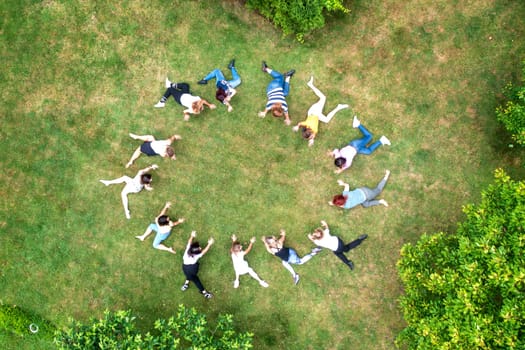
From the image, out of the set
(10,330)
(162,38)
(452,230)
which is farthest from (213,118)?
(10,330)

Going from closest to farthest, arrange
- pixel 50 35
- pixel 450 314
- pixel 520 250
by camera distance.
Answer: pixel 520 250
pixel 450 314
pixel 50 35

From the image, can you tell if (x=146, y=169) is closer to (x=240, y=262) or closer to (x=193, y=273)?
(x=193, y=273)

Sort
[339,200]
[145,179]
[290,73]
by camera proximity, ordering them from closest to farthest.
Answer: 1. [339,200]
2. [145,179]
3. [290,73]

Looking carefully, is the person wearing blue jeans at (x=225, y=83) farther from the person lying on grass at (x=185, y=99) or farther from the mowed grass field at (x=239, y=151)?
the person lying on grass at (x=185, y=99)

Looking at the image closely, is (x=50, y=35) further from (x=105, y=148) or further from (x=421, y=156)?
(x=421, y=156)

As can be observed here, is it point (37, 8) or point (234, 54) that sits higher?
point (234, 54)

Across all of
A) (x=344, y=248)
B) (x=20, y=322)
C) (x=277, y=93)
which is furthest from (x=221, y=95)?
(x=20, y=322)

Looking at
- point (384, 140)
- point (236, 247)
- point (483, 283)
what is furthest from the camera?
point (384, 140)
